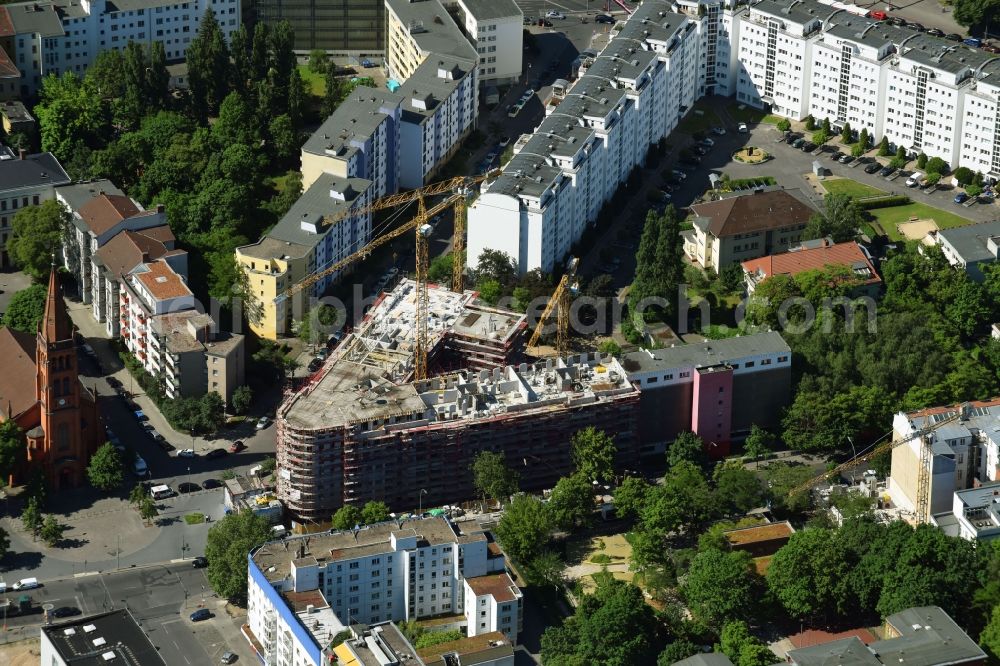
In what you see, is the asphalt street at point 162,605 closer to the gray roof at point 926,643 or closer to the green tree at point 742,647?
the green tree at point 742,647

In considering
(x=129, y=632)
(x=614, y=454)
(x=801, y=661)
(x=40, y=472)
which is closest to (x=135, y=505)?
(x=40, y=472)

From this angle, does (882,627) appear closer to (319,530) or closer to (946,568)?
(946,568)

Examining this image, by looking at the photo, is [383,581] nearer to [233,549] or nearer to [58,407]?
[233,549]

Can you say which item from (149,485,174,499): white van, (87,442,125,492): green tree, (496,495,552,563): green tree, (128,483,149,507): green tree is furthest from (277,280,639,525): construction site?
(87,442,125,492): green tree

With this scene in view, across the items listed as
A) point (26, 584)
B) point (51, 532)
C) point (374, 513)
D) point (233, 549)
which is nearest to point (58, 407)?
point (51, 532)

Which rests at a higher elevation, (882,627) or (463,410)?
(463,410)

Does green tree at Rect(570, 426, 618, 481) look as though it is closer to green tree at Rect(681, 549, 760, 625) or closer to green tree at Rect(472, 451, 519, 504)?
green tree at Rect(472, 451, 519, 504)

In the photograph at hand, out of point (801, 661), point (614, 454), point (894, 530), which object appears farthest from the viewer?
point (614, 454)
